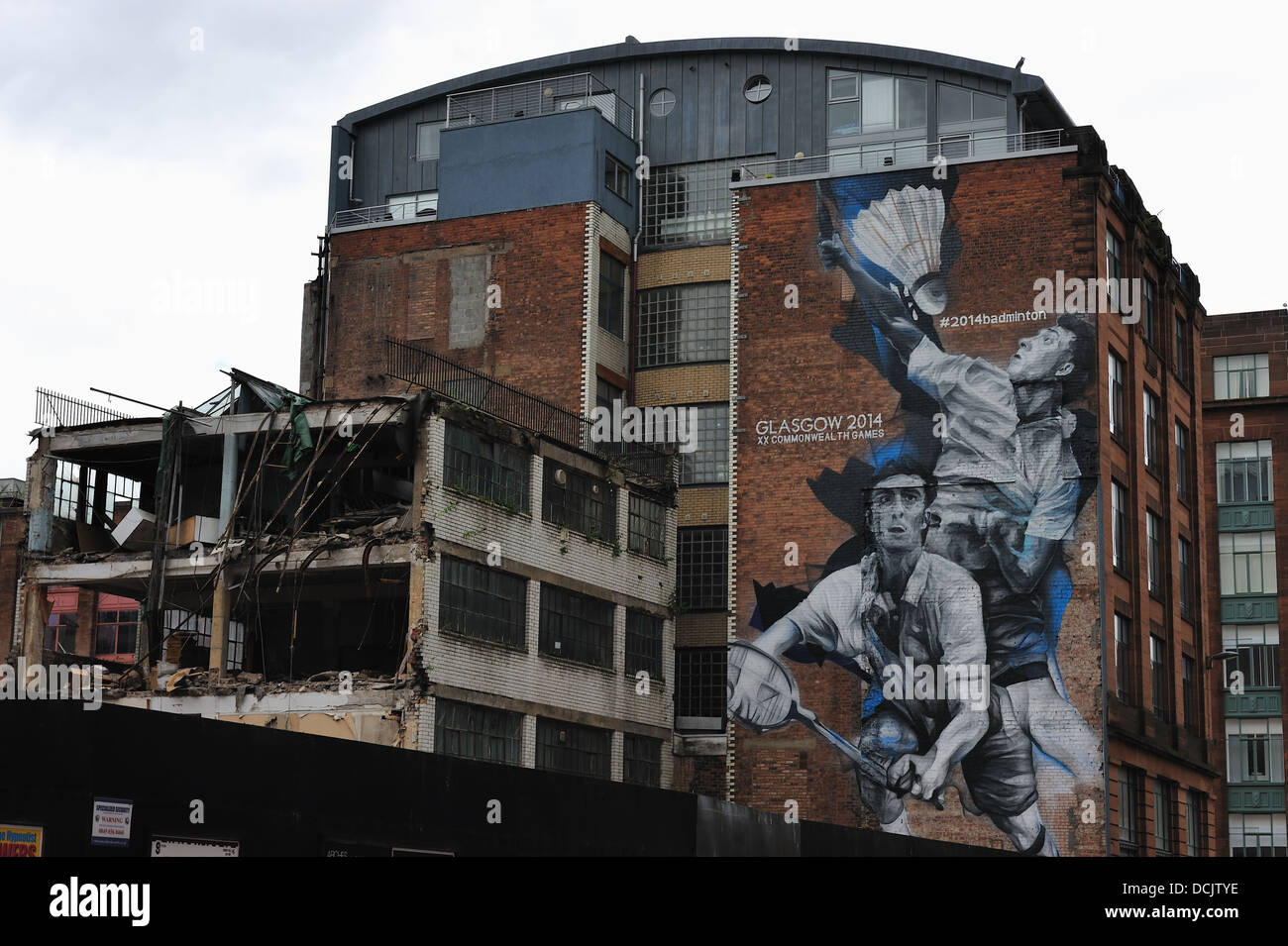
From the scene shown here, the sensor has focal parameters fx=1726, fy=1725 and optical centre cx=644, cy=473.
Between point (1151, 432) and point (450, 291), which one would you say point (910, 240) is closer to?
point (1151, 432)

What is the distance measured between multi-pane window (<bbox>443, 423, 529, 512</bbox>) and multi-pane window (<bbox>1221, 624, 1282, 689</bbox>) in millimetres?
36907

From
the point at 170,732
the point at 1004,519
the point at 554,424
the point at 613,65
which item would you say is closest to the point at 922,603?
the point at 1004,519

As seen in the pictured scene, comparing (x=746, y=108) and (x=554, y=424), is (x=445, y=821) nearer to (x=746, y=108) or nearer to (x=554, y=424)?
(x=554, y=424)

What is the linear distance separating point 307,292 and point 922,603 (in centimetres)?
2244

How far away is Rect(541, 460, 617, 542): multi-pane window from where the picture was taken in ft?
140

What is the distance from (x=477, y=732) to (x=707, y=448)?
13.8m

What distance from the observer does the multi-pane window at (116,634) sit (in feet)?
225

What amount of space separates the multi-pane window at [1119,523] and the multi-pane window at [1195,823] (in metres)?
8.88

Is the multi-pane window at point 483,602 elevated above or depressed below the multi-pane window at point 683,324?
below

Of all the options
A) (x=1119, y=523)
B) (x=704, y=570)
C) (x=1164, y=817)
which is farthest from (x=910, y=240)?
(x=1164, y=817)

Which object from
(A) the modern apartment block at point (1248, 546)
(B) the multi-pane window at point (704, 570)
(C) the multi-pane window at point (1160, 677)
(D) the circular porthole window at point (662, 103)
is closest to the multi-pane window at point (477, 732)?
(B) the multi-pane window at point (704, 570)

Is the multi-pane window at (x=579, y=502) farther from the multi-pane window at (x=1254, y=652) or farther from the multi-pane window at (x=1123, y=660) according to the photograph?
the multi-pane window at (x=1254, y=652)

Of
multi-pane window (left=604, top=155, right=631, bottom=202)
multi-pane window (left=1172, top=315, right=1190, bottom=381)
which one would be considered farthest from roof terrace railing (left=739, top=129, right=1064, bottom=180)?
multi-pane window (left=1172, top=315, right=1190, bottom=381)

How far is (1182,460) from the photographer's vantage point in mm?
53594
